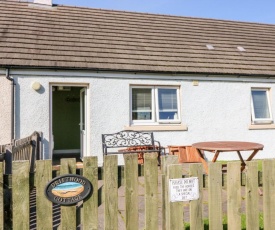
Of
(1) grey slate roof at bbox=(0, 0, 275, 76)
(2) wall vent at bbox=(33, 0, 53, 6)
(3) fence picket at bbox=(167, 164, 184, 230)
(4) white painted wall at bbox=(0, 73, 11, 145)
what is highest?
(2) wall vent at bbox=(33, 0, 53, 6)

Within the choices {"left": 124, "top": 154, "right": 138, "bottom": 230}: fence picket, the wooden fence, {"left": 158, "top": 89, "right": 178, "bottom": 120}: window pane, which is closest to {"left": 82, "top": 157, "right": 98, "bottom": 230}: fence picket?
the wooden fence

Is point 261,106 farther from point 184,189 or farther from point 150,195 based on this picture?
point 150,195

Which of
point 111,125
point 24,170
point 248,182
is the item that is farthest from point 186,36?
point 24,170

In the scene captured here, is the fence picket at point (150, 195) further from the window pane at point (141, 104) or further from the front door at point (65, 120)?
the front door at point (65, 120)

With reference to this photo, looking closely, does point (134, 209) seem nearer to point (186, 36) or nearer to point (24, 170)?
point (24, 170)

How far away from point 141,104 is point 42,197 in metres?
5.96

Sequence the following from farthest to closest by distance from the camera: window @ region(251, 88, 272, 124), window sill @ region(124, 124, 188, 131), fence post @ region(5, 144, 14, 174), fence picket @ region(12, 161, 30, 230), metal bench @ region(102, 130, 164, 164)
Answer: window @ region(251, 88, 272, 124)
window sill @ region(124, 124, 188, 131)
metal bench @ region(102, 130, 164, 164)
fence post @ region(5, 144, 14, 174)
fence picket @ region(12, 161, 30, 230)

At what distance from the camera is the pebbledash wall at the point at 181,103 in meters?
7.15

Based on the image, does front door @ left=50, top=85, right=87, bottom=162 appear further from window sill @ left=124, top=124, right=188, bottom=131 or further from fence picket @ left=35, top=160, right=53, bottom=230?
fence picket @ left=35, top=160, right=53, bottom=230

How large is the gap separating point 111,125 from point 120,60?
204 cm

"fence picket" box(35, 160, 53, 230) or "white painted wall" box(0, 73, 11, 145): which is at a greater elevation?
"white painted wall" box(0, 73, 11, 145)

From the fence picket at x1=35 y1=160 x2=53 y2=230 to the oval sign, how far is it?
6 cm

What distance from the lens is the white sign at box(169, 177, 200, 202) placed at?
99.0 inches

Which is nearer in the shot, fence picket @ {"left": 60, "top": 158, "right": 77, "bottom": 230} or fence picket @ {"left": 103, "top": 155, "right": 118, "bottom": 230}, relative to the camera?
fence picket @ {"left": 60, "top": 158, "right": 77, "bottom": 230}
